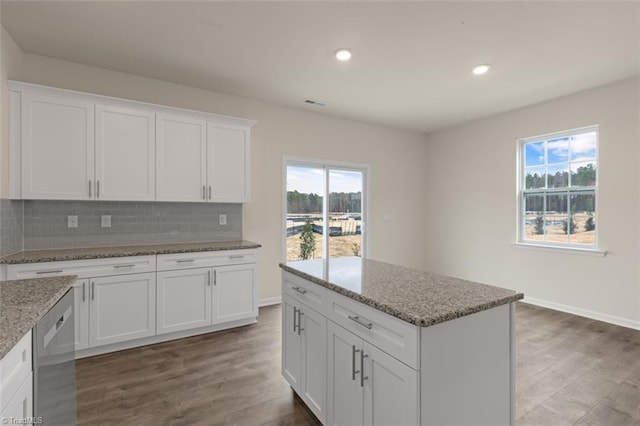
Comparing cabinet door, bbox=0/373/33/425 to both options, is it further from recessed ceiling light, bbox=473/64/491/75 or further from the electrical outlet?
recessed ceiling light, bbox=473/64/491/75

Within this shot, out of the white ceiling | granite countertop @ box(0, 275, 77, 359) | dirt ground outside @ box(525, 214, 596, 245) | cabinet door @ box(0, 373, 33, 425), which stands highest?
the white ceiling

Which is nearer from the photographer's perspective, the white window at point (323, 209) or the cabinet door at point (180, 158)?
the cabinet door at point (180, 158)

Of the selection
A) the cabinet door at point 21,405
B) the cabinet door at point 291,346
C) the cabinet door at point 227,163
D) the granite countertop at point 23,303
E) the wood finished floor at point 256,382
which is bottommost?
the wood finished floor at point 256,382

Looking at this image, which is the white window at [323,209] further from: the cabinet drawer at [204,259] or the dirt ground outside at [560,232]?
the dirt ground outside at [560,232]

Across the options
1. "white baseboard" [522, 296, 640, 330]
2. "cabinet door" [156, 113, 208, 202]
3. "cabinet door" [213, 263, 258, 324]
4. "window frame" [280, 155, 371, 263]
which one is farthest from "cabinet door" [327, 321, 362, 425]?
"white baseboard" [522, 296, 640, 330]

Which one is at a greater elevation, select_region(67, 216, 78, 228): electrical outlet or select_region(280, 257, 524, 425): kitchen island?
select_region(67, 216, 78, 228): electrical outlet

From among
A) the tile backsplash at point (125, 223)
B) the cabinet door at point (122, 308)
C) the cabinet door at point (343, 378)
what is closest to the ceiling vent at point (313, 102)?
the tile backsplash at point (125, 223)

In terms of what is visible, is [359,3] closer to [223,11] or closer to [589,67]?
[223,11]

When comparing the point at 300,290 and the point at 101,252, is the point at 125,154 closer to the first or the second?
the point at 101,252

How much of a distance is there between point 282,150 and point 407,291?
3200 millimetres

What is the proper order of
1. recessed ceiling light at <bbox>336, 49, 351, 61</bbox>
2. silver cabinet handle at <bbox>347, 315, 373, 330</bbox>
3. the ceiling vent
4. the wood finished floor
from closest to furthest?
silver cabinet handle at <bbox>347, 315, 373, 330</bbox> < the wood finished floor < recessed ceiling light at <bbox>336, 49, 351, 61</bbox> < the ceiling vent

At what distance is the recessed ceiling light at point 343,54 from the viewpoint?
2809mm

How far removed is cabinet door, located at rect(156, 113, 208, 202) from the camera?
3.16 meters

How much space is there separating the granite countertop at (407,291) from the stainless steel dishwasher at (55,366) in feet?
4.02
